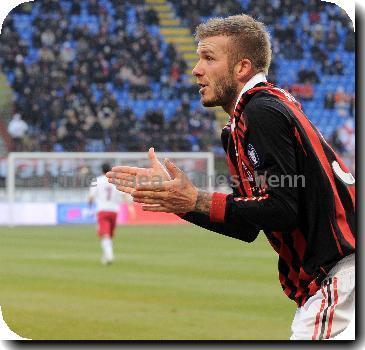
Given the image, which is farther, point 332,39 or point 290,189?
point 332,39

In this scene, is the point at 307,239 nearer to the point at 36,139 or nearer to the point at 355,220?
the point at 355,220

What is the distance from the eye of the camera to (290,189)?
11.4ft

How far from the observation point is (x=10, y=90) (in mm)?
29141

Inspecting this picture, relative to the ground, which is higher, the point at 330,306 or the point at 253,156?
the point at 253,156

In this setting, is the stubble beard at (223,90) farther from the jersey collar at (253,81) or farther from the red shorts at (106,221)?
the red shorts at (106,221)

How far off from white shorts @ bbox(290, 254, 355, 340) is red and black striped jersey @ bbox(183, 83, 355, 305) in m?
0.04

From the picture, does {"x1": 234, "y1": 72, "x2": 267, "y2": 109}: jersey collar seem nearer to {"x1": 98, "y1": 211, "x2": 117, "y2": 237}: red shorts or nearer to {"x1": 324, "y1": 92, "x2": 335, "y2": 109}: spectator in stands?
{"x1": 98, "y1": 211, "x2": 117, "y2": 237}: red shorts

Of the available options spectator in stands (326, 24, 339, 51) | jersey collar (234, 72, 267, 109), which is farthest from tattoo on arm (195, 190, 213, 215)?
spectator in stands (326, 24, 339, 51)

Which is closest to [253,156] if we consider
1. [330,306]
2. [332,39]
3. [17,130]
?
[330,306]

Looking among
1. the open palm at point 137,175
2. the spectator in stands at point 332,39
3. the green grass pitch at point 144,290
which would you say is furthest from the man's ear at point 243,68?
the spectator in stands at point 332,39

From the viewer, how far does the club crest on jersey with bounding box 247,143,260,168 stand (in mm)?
3521

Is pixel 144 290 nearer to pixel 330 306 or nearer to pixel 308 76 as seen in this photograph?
pixel 330 306

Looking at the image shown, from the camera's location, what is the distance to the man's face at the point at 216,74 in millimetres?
3805

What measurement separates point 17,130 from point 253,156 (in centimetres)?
2469
